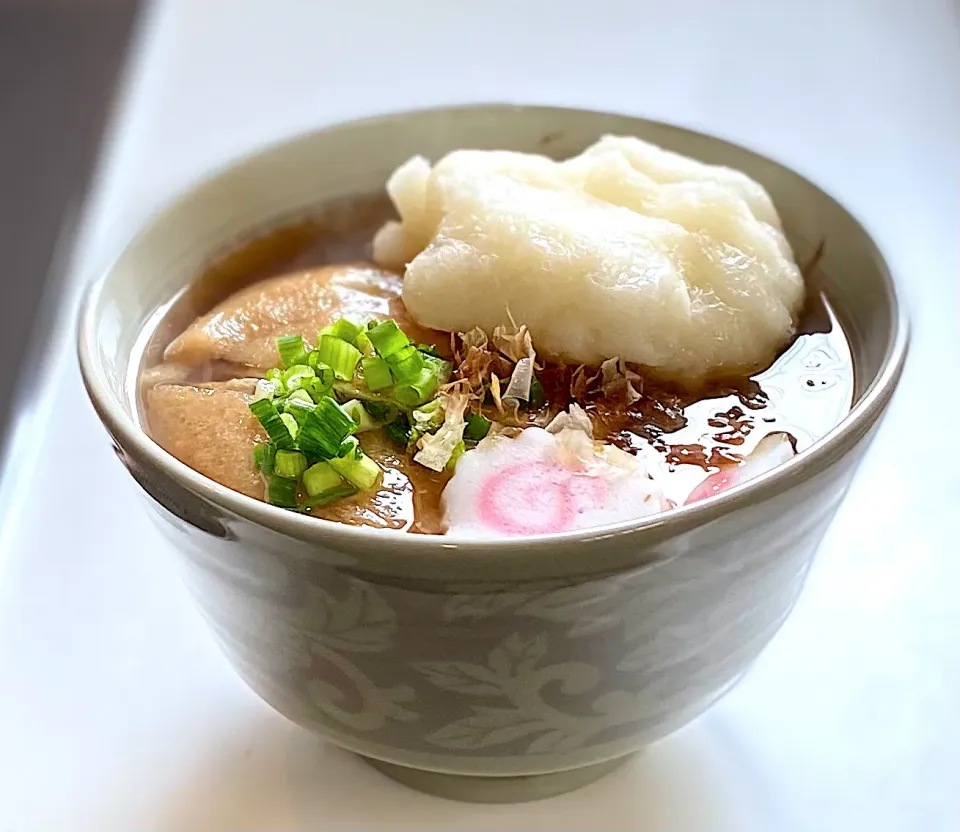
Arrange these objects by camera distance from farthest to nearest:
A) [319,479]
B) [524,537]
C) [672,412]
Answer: [672,412]
[319,479]
[524,537]

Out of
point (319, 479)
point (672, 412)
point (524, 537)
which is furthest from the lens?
point (672, 412)

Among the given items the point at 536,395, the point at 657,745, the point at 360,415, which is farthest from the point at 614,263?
the point at 657,745

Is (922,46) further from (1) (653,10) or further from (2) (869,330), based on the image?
(2) (869,330)

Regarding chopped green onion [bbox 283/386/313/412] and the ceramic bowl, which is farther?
chopped green onion [bbox 283/386/313/412]

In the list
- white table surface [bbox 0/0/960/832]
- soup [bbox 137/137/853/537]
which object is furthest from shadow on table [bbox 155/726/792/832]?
soup [bbox 137/137/853/537]

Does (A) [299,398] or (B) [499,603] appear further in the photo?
(A) [299,398]

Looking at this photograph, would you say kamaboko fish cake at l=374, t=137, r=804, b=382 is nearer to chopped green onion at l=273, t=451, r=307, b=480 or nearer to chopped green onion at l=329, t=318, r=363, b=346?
chopped green onion at l=329, t=318, r=363, b=346

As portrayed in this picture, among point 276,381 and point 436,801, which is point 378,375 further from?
point 436,801
